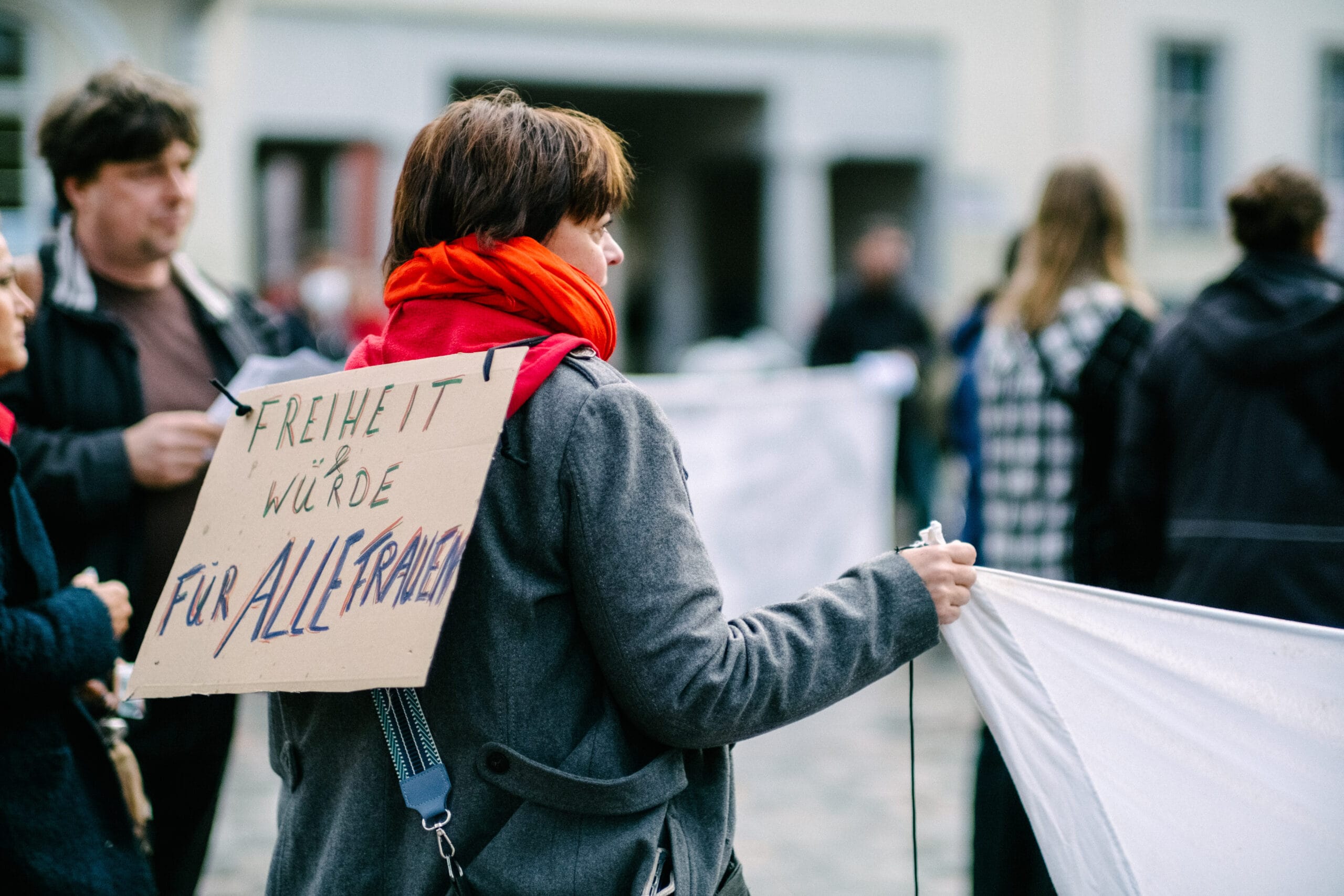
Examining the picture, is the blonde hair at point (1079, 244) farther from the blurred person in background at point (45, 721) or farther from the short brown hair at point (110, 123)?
the blurred person in background at point (45, 721)

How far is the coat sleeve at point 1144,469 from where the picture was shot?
328 centimetres

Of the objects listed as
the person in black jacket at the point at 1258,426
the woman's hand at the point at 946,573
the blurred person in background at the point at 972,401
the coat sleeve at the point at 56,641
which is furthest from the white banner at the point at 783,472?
the woman's hand at the point at 946,573

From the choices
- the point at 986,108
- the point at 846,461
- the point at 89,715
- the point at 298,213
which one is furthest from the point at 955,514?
the point at 298,213

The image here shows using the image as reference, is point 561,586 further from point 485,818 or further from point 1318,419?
point 1318,419

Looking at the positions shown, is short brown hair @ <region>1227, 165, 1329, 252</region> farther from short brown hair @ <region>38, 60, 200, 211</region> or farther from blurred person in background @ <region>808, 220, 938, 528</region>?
blurred person in background @ <region>808, 220, 938, 528</region>

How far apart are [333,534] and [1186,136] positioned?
1614 centimetres

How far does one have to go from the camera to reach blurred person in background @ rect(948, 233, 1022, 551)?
3977 mm

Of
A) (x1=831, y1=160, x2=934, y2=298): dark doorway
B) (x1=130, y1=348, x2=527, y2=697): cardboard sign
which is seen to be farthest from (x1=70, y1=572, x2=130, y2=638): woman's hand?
(x1=831, y1=160, x2=934, y2=298): dark doorway

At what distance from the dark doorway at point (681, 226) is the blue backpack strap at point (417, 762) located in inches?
577

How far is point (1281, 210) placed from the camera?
315cm

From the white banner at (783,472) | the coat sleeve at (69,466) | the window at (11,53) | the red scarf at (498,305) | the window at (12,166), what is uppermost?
the window at (11,53)

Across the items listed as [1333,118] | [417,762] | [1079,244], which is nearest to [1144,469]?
[1079,244]

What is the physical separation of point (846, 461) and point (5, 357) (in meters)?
4.40

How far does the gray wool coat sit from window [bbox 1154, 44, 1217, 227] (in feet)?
Answer: 51.2
